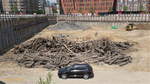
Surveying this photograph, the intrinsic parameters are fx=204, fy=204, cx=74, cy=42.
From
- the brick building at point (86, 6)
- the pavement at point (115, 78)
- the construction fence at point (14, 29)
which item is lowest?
the pavement at point (115, 78)

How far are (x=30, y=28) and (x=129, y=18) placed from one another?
40.3m

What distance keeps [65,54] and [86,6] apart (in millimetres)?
130200

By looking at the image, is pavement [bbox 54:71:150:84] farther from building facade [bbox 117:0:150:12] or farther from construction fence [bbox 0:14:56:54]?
building facade [bbox 117:0:150:12]

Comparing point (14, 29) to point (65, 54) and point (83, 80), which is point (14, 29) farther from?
point (83, 80)

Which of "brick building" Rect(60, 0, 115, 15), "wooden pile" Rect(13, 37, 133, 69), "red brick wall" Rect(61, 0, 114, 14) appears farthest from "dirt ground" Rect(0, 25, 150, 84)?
"red brick wall" Rect(61, 0, 114, 14)

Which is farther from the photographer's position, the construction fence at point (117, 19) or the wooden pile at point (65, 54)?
the construction fence at point (117, 19)

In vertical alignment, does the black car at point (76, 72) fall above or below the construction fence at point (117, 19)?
below

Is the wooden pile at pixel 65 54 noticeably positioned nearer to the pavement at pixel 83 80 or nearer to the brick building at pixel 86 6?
the pavement at pixel 83 80

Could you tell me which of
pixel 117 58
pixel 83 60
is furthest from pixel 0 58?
pixel 117 58

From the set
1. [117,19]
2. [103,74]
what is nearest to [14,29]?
→ [103,74]

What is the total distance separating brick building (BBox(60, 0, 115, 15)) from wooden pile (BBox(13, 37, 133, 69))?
117316mm

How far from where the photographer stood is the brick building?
509 feet

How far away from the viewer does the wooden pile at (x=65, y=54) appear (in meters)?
30.5

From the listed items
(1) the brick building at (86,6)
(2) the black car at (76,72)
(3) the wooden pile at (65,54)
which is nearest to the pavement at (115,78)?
(2) the black car at (76,72)
